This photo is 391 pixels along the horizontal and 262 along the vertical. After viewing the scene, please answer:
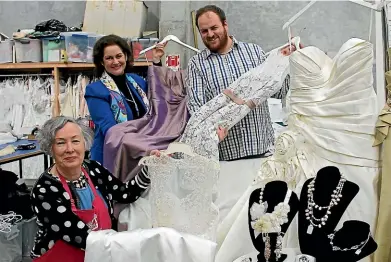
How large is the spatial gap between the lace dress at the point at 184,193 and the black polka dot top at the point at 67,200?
186mm

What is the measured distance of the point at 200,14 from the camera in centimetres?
234

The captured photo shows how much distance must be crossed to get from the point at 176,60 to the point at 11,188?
131cm

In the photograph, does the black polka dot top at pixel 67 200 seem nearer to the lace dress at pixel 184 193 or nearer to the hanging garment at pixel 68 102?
the lace dress at pixel 184 193

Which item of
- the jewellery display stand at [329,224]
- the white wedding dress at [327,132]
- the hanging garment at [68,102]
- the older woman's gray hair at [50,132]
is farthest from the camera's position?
the hanging garment at [68,102]

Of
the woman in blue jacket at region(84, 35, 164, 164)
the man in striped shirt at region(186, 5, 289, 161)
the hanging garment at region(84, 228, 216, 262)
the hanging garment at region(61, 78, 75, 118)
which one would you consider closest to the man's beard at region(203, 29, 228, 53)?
the man in striped shirt at region(186, 5, 289, 161)

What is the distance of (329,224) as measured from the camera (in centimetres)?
127

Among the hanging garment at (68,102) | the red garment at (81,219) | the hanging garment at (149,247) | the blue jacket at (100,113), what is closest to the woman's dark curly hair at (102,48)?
the blue jacket at (100,113)

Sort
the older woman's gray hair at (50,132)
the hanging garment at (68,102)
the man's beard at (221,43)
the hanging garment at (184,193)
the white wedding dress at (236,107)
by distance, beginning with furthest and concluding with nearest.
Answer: the hanging garment at (68,102), the man's beard at (221,43), the white wedding dress at (236,107), the older woman's gray hair at (50,132), the hanging garment at (184,193)

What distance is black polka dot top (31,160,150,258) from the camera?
1.80 metres

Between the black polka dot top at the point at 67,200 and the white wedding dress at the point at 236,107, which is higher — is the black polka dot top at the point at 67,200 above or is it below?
below

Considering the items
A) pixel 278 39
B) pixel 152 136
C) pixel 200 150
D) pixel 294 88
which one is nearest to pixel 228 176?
pixel 200 150

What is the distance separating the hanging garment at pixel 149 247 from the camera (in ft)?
5.29

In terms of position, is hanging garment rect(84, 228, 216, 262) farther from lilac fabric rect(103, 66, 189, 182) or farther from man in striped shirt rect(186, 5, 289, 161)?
man in striped shirt rect(186, 5, 289, 161)

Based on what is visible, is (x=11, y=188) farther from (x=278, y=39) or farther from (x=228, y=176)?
(x=278, y=39)
